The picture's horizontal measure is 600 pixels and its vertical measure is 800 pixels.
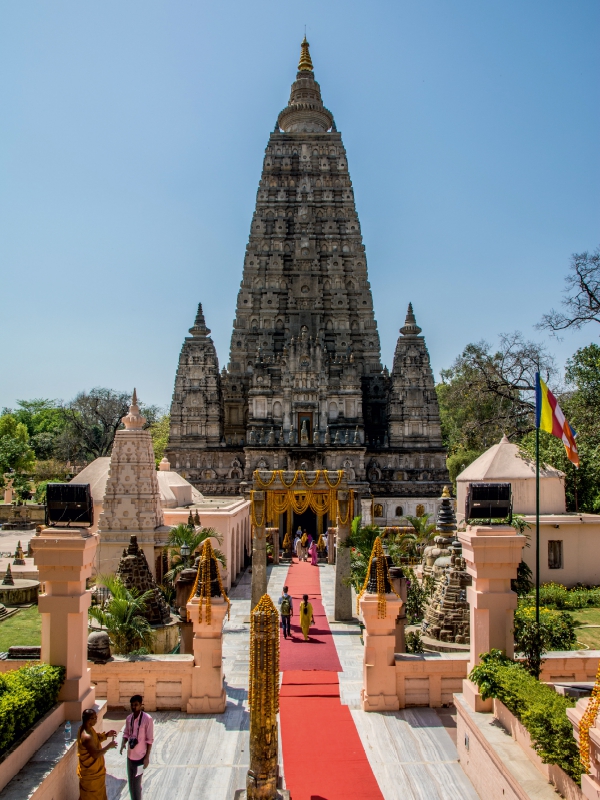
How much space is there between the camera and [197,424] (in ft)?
164

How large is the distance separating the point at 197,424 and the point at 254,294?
36.6 feet

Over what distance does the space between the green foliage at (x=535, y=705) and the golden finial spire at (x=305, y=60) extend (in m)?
61.2

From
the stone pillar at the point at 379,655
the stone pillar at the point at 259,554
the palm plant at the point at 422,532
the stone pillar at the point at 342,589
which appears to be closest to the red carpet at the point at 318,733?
the stone pillar at the point at 379,655

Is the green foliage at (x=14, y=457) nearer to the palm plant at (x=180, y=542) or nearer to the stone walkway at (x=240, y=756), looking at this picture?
the palm plant at (x=180, y=542)

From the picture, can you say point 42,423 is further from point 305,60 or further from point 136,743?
point 136,743

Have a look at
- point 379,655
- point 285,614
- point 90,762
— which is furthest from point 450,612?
point 90,762

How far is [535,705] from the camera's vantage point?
7812 mm

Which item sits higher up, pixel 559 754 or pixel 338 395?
pixel 338 395

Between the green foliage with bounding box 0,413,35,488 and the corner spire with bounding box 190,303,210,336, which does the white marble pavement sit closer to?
the corner spire with bounding box 190,303,210,336

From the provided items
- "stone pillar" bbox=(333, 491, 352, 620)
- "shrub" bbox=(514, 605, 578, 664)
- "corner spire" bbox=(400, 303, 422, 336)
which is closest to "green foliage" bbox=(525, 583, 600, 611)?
"stone pillar" bbox=(333, 491, 352, 620)

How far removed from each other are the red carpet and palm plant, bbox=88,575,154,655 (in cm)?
299

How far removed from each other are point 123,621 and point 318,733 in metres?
4.27

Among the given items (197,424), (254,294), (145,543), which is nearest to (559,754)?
(145,543)

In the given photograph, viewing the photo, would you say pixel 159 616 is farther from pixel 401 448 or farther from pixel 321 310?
pixel 321 310
